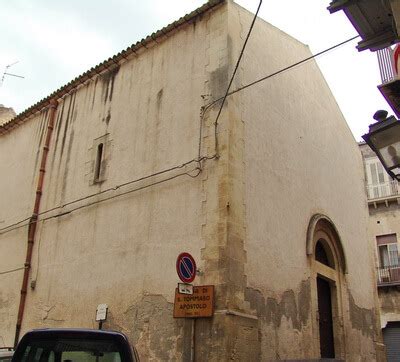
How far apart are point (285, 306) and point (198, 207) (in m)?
2.58

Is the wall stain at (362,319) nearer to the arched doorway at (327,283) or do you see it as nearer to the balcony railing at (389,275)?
the arched doorway at (327,283)

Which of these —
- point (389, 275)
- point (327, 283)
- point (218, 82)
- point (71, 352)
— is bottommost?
point (71, 352)

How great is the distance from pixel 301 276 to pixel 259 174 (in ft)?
7.64

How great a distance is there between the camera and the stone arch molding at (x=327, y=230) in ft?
35.2

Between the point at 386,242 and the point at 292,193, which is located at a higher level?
the point at 386,242

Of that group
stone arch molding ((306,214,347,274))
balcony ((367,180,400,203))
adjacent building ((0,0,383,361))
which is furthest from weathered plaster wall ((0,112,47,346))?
balcony ((367,180,400,203))

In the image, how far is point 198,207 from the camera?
28.9 feet

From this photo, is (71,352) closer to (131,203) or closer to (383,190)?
(131,203)

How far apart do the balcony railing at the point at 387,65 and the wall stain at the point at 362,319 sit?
7.91 metres

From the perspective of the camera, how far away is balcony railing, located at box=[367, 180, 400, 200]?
22.3m

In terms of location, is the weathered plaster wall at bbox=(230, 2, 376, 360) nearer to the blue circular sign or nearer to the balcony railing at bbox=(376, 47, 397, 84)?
the blue circular sign

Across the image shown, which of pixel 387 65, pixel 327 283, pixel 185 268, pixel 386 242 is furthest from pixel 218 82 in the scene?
pixel 386 242

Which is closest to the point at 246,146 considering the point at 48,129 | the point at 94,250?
the point at 94,250

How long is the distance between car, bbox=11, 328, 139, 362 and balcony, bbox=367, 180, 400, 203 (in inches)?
782
